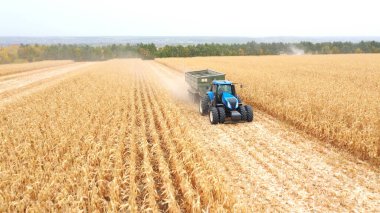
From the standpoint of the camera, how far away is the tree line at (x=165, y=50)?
317ft

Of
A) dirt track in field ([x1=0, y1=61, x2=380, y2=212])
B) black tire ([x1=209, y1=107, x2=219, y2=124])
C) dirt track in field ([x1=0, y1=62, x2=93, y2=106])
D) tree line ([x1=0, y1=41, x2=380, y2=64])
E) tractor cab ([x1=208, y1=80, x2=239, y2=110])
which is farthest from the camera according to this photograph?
tree line ([x1=0, y1=41, x2=380, y2=64])

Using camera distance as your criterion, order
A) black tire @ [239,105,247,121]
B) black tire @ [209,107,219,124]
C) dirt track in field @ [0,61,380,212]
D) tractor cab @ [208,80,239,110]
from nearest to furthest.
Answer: dirt track in field @ [0,61,380,212], black tire @ [209,107,219,124], black tire @ [239,105,247,121], tractor cab @ [208,80,239,110]

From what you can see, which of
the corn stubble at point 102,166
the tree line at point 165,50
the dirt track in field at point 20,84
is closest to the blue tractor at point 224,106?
the corn stubble at point 102,166

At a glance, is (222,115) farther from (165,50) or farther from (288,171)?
(165,50)

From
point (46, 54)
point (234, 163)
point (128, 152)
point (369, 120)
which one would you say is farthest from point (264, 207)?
point (46, 54)

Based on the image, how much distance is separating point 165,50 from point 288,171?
9040 cm

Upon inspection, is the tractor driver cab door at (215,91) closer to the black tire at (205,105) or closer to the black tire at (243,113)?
the black tire at (205,105)

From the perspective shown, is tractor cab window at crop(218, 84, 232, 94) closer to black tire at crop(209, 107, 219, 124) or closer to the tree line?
black tire at crop(209, 107, 219, 124)

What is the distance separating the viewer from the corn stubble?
545cm

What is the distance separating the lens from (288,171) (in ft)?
25.3

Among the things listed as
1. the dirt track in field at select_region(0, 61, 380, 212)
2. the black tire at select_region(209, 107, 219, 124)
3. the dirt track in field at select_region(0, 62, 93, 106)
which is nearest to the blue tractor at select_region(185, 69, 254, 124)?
the black tire at select_region(209, 107, 219, 124)

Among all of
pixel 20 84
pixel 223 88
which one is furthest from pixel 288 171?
pixel 20 84

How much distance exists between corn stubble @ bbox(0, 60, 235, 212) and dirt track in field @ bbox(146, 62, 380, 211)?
35.9 inches

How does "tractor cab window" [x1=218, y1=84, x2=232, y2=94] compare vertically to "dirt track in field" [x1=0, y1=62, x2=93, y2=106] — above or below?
above
